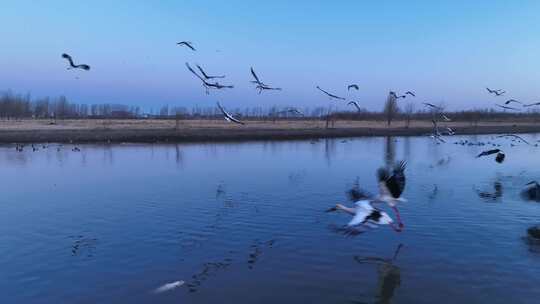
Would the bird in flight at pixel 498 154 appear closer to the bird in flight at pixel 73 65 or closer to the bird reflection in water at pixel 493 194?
the bird reflection in water at pixel 493 194

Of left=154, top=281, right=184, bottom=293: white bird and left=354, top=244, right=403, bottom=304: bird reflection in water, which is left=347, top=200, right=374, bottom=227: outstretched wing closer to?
left=354, top=244, right=403, bottom=304: bird reflection in water

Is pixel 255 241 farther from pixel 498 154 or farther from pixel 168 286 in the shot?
pixel 498 154

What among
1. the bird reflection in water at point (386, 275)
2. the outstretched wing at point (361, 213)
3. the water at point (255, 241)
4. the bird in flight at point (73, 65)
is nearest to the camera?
the bird reflection in water at point (386, 275)

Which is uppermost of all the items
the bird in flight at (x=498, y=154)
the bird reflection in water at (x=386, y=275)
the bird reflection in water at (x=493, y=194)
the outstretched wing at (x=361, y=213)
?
the bird in flight at (x=498, y=154)

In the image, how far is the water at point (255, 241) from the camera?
36.5 ft

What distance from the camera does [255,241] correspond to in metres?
14.7

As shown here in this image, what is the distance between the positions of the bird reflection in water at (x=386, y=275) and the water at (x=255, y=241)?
0.14 feet

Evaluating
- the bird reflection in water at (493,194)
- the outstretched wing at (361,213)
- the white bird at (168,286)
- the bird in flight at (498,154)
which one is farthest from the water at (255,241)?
the outstretched wing at (361,213)

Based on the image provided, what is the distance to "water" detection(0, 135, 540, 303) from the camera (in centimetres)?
1113

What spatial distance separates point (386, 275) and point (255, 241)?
4051 millimetres

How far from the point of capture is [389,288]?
440 inches

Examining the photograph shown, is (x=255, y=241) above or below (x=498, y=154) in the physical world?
below

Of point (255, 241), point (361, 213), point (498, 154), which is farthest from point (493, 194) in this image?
point (361, 213)

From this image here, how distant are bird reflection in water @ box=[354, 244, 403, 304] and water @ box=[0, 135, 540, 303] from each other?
0.14 ft
